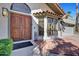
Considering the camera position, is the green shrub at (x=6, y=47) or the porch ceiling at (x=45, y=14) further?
the porch ceiling at (x=45, y=14)

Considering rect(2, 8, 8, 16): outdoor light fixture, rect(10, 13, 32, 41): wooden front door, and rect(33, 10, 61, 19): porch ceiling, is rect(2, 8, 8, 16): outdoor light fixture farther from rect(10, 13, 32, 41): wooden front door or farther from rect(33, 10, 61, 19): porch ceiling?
rect(33, 10, 61, 19): porch ceiling

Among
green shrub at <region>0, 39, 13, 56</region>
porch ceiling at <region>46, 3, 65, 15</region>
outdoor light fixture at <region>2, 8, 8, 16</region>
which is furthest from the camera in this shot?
porch ceiling at <region>46, 3, 65, 15</region>

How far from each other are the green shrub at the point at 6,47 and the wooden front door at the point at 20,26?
0.20m

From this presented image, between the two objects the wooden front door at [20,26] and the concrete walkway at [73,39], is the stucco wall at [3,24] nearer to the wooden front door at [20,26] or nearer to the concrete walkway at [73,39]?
the wooden front door at [20,26]

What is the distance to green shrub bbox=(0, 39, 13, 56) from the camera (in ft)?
12.5

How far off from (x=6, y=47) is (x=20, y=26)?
23.2 inches

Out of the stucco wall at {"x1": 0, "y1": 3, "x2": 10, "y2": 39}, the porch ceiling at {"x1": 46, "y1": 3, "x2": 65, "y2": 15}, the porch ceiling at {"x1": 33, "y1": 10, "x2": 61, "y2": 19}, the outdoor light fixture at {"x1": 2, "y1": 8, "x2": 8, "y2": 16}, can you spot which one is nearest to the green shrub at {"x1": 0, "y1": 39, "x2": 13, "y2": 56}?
the stucco wall at {"x1": 0, "y1": 3, "x2": 10, "y2": 39}

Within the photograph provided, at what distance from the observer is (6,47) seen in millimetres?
3781

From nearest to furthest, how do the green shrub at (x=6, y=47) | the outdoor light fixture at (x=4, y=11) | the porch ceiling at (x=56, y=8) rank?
the green shrub at (x=6, y=47) → the outdoor light fixture at (x=4, y=11) → the porch ceiling at (x=56, y=8)

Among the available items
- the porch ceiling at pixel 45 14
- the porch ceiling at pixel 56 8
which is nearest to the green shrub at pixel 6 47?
the porch ceiling at pixel 45 14

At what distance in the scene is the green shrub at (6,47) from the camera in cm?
380

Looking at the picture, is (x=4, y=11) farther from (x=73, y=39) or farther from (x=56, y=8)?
(x=73, y=39)

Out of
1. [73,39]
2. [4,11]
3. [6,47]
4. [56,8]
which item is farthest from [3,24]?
[73,39]

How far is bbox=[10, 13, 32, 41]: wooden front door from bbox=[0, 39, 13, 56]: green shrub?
0.64ft
